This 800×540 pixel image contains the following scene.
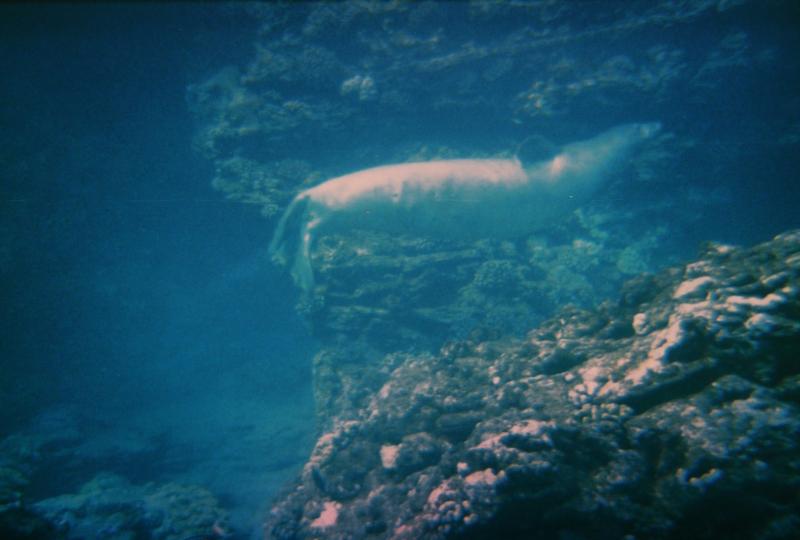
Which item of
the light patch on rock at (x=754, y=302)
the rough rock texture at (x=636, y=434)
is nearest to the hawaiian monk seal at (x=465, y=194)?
the rough rock texture at (x=636, y=434)

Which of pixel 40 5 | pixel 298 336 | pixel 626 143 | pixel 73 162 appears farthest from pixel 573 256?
pixel 73 162

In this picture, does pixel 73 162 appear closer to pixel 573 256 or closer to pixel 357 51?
pixel 357 51

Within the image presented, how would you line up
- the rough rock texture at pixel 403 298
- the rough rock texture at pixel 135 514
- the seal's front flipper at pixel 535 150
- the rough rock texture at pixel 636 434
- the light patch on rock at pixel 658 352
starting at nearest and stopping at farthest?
the rough rock texture at pixel 636 434 → the light patch on rock at pixel 658 352 → the rough rock texture at pixel 135 514 → the seal's front flipper at pixel 535 150 → the rough rock texture at pixel 403 298

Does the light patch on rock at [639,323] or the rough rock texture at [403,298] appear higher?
the rough rock texture at [403,298]

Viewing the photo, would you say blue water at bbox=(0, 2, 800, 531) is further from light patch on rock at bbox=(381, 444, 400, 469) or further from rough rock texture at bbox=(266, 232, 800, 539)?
rough rock texture at bbox=(266, 232, 800, 539)

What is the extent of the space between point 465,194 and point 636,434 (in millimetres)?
6348

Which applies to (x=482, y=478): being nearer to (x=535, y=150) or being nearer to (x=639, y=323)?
(x=639, y=323)

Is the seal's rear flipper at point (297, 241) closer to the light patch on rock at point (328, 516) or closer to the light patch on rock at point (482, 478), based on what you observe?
the light patch on rock at point (328, 516)

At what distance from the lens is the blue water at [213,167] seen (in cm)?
720

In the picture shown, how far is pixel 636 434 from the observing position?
346 centimetres

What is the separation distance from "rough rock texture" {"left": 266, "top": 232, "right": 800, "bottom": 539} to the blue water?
4.85m

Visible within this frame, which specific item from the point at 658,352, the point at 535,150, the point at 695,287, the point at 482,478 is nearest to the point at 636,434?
the point at 658,352

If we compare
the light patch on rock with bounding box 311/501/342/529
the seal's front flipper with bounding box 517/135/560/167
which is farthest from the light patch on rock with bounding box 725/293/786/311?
the seal's front flipper with bounding box 517/135/560/167

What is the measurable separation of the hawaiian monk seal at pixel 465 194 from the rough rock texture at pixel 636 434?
4376 millimetres
